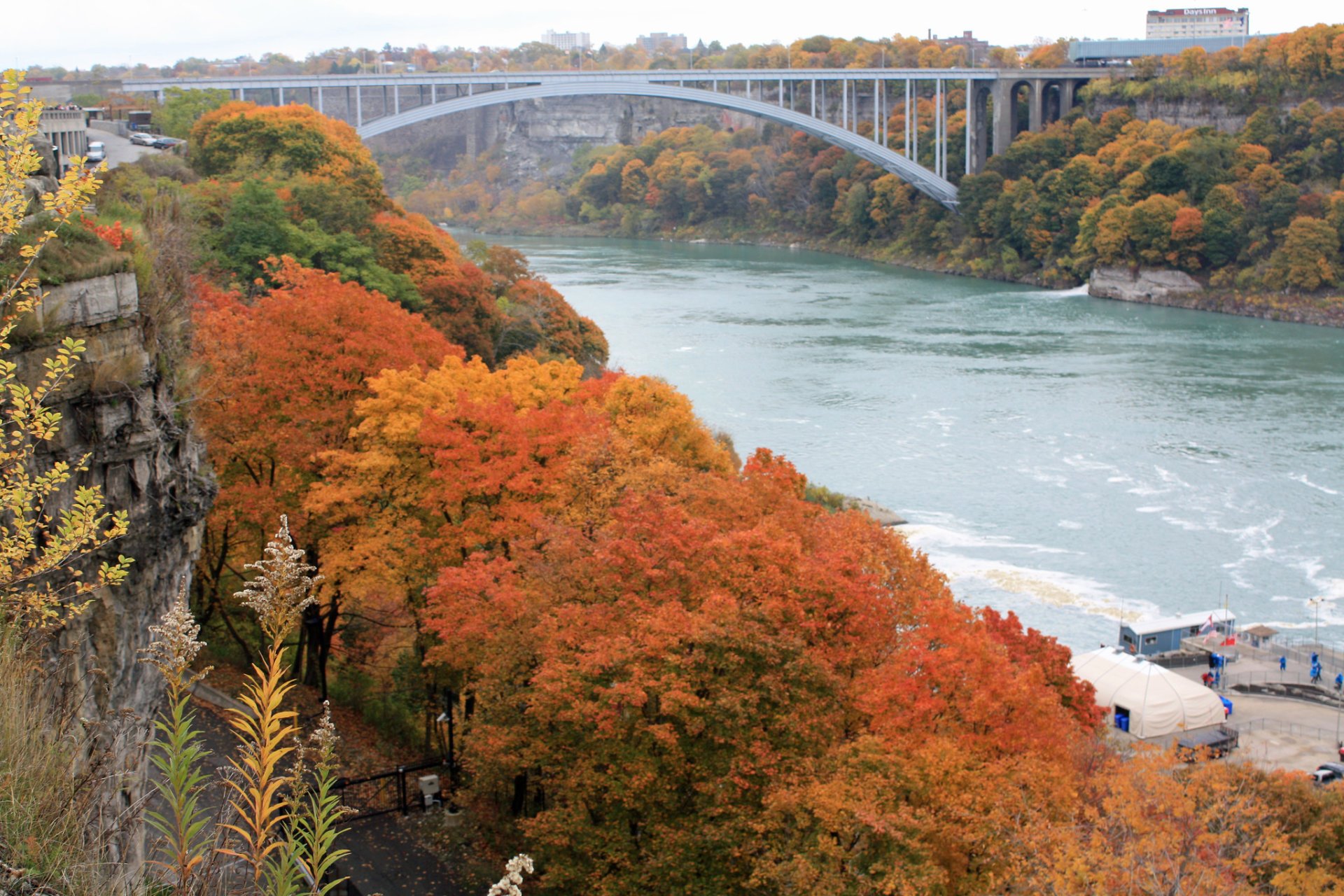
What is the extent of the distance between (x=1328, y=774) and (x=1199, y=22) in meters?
81.0

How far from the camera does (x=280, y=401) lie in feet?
42.3

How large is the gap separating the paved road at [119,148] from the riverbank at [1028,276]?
3123cm

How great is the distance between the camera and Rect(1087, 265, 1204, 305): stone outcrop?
143 feet

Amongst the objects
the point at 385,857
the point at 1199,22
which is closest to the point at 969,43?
the point at 1199,22

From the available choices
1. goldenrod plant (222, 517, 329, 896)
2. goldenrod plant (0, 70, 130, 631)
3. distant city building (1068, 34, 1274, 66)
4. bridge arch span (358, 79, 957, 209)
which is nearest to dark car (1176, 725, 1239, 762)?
goldenrod plant (0, 70, 130, 631)

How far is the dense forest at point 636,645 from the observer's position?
304 inches

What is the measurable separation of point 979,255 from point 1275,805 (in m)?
45.3

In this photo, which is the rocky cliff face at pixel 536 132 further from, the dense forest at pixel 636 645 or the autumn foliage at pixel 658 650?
the autumn foliage at pixel 658 650

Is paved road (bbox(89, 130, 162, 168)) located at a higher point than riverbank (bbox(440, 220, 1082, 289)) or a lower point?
higher

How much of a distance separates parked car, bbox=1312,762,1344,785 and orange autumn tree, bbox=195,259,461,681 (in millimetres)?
8889

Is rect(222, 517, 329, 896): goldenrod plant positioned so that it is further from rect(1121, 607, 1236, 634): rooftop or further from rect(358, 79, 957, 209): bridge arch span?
rect(358, 79, 957, 209): bridge arch span

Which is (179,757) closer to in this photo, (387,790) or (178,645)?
(178,645)

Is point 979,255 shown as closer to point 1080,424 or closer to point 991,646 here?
point 1080,424

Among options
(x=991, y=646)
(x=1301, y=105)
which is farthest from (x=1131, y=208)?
(x=991, y=646)
